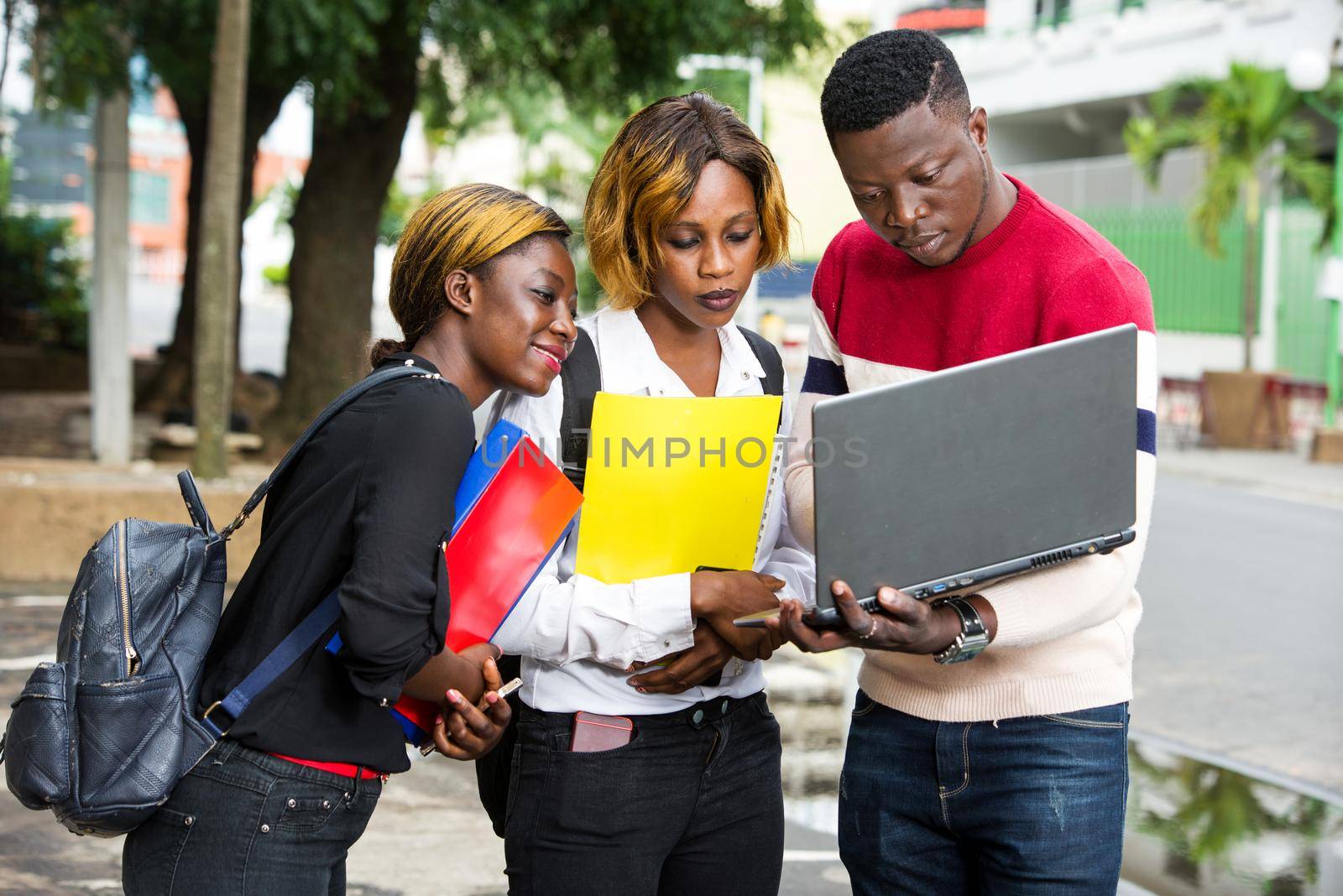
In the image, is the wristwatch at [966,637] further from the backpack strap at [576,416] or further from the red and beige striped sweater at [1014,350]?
the backpack strap at [576,416]

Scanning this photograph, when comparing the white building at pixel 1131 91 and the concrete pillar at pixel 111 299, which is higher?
the white building at pixel 1131 91

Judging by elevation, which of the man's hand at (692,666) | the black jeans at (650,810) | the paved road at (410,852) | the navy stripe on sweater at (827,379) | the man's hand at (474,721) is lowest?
the paved road at (410,852)

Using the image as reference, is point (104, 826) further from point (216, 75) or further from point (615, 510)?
point (216, 75)

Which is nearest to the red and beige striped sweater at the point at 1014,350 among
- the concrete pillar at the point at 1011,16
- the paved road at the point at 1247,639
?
the paved road at the point at 1247,639

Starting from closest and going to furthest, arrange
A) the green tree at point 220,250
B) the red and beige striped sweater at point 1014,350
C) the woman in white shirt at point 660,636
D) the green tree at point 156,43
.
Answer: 1. the red and beige striped sweater at point 1014,350
2. the woman in white shirt at point 660,636
3. the green tree at point 220,250
4. the green tree at point 156,43

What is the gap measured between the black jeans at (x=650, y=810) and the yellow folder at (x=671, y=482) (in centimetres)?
26

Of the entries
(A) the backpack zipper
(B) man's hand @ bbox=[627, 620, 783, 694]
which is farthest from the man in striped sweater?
(A) the backpack zipper

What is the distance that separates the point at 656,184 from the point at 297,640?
87 centimetres

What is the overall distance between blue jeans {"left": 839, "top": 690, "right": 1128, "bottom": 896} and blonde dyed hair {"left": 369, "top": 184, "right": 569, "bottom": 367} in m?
0.94

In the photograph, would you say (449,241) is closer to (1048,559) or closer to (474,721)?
(474,721)

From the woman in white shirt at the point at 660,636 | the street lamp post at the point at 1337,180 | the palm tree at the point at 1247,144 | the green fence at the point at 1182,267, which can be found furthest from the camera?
the green fence at the point at 1182,267

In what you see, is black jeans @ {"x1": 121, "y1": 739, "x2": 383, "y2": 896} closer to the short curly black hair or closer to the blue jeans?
the blue jeans

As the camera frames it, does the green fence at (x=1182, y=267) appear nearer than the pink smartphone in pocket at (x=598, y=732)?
No

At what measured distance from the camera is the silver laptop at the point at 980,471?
1.81 m
